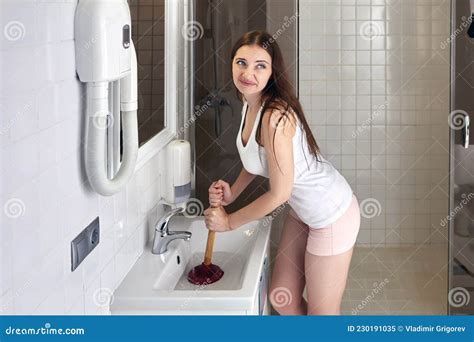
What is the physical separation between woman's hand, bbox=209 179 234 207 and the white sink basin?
106mm

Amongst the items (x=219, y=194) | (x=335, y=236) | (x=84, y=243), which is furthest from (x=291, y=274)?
(x=84, y=243)

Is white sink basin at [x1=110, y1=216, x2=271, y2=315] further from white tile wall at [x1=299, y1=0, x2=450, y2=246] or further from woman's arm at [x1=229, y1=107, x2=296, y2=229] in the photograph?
white tile wall at [x1=299, y1=0, x2=450, y2=246]

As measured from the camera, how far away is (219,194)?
1679 mm

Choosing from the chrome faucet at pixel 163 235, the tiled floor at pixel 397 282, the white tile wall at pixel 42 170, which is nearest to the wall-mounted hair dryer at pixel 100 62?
the white tile wall at pixel 42 170

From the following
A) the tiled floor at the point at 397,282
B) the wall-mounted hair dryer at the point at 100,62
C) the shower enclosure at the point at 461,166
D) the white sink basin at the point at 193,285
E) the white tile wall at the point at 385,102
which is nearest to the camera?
the wall-mounted hair dryer at the point at 100,62

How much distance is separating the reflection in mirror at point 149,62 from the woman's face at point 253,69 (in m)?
0.26

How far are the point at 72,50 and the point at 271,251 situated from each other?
109cm

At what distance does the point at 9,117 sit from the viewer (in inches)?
30.1

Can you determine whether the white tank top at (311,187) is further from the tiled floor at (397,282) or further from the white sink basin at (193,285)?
the tiled floor at (397,282)

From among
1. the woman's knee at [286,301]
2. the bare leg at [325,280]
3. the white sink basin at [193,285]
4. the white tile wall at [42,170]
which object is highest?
the white tile wall at [42,170]

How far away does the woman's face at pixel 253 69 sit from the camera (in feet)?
5.22

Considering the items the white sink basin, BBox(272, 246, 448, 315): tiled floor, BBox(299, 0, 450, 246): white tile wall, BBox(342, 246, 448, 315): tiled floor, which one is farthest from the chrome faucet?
BBox(299, 0, 450, 246): white tile wall
